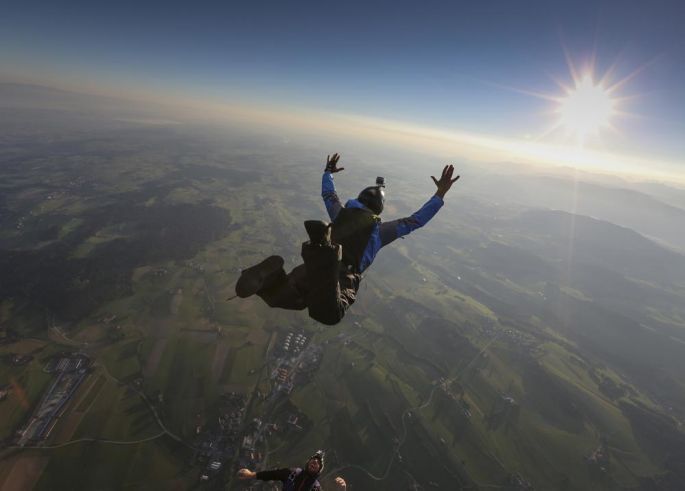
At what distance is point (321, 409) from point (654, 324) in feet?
383

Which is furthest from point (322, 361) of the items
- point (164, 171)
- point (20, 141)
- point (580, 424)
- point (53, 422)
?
point (20, 141)

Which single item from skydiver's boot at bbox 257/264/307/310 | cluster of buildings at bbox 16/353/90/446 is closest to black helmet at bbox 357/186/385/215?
skydiver's boot at bbox 257/264/307/310

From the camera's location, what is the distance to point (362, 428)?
39.3 m

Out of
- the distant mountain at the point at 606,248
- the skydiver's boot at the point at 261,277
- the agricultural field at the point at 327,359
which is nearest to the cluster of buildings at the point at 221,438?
the agricultural field at the point at 327,359

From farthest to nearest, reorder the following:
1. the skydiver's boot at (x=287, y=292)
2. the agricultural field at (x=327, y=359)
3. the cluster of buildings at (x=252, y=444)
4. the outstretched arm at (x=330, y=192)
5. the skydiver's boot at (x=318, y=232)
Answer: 1. the agricultural field at (x=327, y=359)
2. the cluster of buildings at (x=252, y=444)
3. the outstretched arm at (x=330, y=192)
4. the skydiver's boot at (x=287, y=292)
5. the skydiver's boot at (x=318, y=232)

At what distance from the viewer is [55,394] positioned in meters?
37.9

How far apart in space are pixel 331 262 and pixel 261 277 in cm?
114

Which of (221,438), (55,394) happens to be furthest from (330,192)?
(55,394)

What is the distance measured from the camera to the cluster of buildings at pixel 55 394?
108ft

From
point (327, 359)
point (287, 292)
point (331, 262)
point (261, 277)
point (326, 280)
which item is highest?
point (331, 262)

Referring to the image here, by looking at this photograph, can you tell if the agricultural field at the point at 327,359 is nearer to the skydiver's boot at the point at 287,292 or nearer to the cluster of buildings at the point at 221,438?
the cluster of buildings at the point at 221,438

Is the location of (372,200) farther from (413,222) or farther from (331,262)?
(331,262)

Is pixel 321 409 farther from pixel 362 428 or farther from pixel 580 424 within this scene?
pixel 580 424

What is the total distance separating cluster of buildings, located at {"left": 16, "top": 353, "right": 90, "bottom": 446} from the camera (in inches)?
1297
